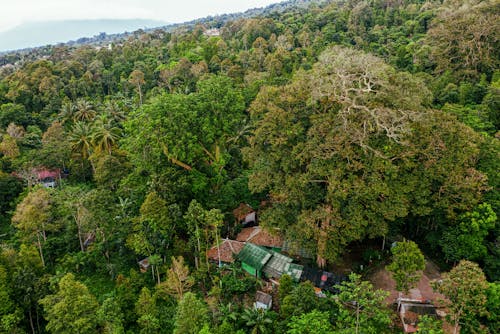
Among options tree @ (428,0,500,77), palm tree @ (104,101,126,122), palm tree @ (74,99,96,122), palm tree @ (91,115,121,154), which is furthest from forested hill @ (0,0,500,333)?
palm tree @ (74,99,96,122)

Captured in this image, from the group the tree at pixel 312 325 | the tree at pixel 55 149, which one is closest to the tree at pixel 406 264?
the tree at pixel 312 325

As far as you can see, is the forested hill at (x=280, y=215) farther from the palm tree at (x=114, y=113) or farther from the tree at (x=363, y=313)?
the palm tree at (x=114, y=113)

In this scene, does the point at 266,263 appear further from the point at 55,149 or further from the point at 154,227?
the point at 55,149

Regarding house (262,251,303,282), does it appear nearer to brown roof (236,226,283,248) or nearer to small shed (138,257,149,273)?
brown roof (236,226,283,248)

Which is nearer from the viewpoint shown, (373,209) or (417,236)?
(373,209)

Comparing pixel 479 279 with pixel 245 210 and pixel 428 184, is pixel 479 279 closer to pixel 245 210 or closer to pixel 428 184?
pixel 428 184

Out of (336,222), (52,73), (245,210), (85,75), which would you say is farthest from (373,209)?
(52,73)
